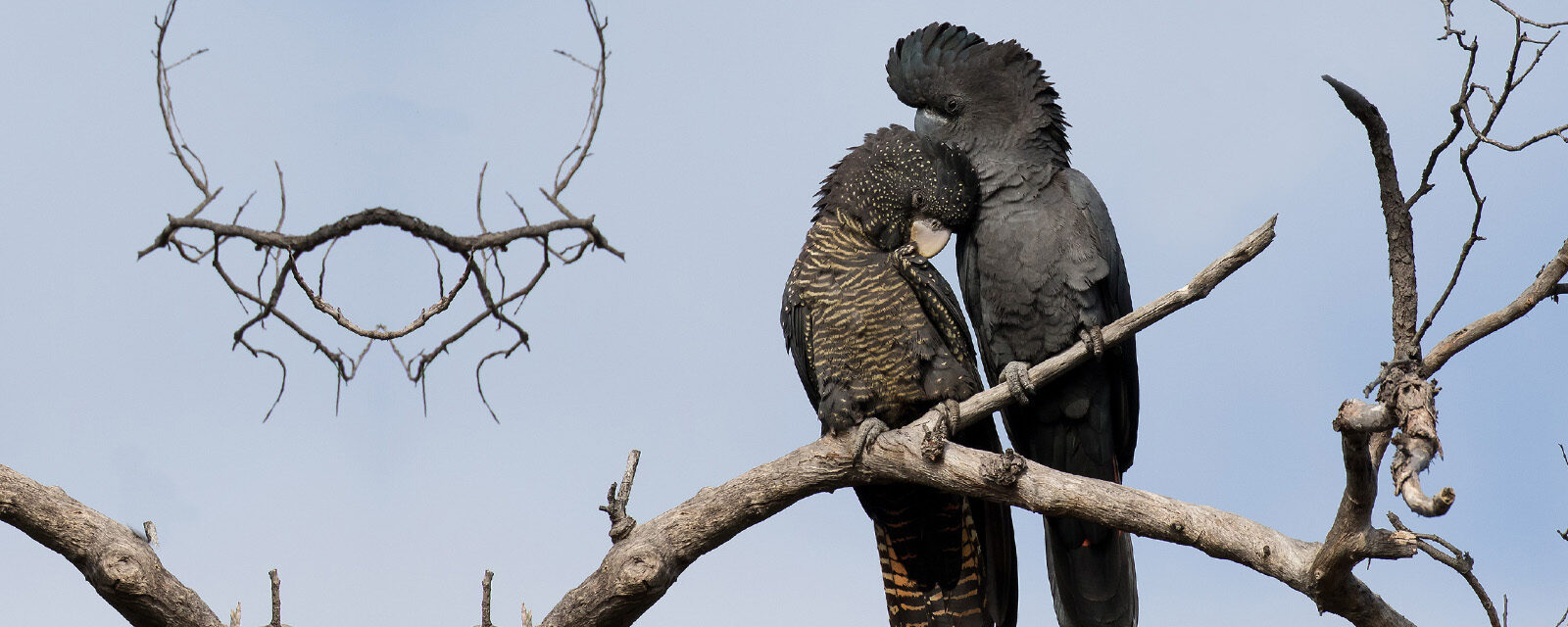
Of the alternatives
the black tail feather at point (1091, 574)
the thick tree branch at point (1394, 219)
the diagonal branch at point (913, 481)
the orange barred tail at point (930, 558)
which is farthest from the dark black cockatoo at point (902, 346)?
the thick tree branch at point (1394, 219)

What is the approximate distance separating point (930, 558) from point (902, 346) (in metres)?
0.84

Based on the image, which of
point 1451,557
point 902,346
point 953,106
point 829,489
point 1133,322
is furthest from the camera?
point 953,106

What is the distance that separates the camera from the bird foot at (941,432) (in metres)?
3.83

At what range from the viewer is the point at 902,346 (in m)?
3.95

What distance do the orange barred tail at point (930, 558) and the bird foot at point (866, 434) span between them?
304 millimetres

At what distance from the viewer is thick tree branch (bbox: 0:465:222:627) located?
3.56 m

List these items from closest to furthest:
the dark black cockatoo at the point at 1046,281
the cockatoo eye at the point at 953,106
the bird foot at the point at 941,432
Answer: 1. the bird foot at the point at 941,432
2. the dark black cockatoo at the point at 1046,281
3. the cockatoo eye at the point at 953,106

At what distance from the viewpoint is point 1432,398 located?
10.1 feet

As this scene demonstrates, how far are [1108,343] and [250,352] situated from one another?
255 centimetres

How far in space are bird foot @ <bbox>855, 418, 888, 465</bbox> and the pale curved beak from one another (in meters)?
0.63

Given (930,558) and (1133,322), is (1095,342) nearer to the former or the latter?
(1133,322)

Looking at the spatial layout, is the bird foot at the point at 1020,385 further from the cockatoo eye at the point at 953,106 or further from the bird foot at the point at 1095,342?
the cockatoo eye at the point at 953,106

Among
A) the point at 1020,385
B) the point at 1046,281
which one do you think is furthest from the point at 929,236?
the point at 1020,385

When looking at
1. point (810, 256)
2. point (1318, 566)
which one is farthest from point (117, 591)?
point (1318, 566)
